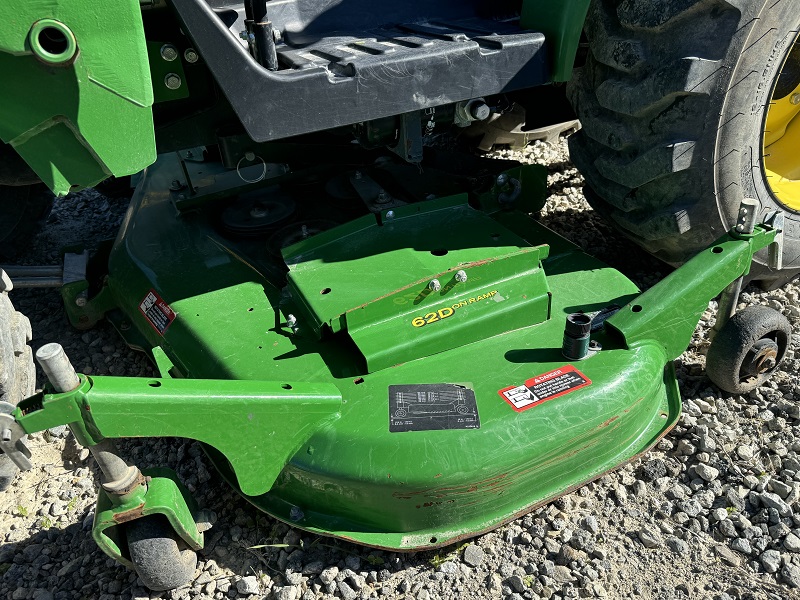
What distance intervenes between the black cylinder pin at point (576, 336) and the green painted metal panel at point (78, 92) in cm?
111

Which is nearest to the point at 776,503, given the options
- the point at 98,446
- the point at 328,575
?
the point at 328,575

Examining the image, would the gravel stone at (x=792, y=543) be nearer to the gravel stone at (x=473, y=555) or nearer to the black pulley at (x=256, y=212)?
the gravel stone at (x=473, y=555)

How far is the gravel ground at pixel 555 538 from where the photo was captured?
175 cm

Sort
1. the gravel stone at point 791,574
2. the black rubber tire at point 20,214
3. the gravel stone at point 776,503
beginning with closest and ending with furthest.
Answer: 1. the gravel stone at point 791,574
2. the gravel stone at point 776,503
3. the black rubber tire at point 20,214

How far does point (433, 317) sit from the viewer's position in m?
1.91

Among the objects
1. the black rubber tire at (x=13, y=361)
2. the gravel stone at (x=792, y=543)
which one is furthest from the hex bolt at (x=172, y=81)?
the gravel stone at (x=792, y=543)

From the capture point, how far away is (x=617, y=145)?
2.10 meters

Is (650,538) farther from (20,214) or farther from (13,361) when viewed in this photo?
(20,214)

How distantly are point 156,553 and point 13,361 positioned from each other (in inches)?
30.2

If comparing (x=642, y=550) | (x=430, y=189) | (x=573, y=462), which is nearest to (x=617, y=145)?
(x=430, y=189)

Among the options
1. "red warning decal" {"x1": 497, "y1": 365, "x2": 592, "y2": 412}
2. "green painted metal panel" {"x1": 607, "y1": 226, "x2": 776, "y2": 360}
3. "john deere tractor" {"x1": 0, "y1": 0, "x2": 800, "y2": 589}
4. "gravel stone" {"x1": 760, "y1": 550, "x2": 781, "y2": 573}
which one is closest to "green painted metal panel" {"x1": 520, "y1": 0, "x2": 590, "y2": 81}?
"john deere tractor" {"x1": 0, "y1": 0, "x2": 800, "y2": 589}

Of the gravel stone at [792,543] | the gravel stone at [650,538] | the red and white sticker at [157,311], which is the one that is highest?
the red and white sticker at [157,311]

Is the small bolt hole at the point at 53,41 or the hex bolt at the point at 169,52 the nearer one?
the small bolt hole at the point at 53,41

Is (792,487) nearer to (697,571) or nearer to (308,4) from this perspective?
(697,571)
